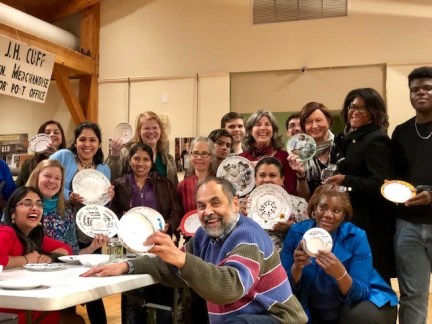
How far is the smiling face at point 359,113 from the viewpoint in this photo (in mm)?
3158

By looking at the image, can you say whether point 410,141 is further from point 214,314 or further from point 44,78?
point 44,78

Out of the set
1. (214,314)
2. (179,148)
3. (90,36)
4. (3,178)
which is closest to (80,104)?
(90,36)

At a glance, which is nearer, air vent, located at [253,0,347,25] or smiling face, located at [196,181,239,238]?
smiling face, located at [196,181,239,238]

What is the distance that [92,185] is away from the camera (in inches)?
144

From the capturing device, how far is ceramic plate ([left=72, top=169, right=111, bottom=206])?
11.8 ft

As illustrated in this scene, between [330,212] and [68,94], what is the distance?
5.93 metres

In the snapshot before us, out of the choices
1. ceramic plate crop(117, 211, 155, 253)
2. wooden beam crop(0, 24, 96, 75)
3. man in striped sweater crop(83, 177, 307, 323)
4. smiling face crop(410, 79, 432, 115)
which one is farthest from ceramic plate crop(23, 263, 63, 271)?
wooden beam crop(0, 24, 96, 75)

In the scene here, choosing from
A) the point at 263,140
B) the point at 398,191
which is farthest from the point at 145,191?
the point at 398,191

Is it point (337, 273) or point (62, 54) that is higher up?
point (62, 54)

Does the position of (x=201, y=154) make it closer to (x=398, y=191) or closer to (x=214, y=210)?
(x=398, y=191)

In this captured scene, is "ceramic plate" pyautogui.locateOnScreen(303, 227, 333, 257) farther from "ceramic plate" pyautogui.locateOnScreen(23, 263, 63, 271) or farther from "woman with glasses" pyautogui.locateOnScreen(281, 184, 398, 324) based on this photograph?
"ceramic plate" pyautogui.locateOnScreen(23, 263, 63, 271)

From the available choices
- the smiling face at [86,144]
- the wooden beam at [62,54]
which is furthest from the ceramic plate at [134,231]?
the wooden beam at [62,54]

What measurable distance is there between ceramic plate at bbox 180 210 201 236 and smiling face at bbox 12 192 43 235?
3.26 feet

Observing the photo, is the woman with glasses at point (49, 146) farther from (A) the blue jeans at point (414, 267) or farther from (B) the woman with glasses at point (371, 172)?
(A) the blue jeans at point (414, 267)
